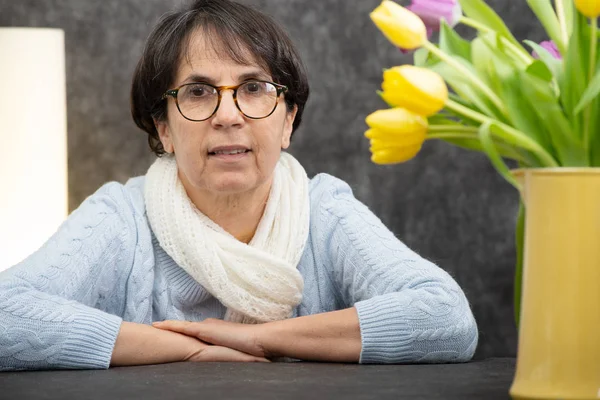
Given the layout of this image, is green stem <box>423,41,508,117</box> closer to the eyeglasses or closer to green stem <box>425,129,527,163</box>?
green stem <box>425,129,527,163</box>

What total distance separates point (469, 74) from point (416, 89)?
8 cm

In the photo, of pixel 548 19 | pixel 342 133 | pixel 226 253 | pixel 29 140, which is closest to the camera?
pixel 548 19

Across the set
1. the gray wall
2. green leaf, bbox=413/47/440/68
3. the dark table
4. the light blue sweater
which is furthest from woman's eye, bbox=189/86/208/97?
the gray wall

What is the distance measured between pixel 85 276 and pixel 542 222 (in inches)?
37.7

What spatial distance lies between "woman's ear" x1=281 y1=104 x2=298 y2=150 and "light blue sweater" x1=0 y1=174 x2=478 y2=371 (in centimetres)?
12

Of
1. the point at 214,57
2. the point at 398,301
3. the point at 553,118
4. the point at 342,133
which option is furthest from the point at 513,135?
the point at 342,133

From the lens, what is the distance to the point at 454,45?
809mm

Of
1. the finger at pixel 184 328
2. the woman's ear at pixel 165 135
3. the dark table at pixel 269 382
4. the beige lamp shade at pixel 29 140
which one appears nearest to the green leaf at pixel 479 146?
the dark table at pixel 269 382

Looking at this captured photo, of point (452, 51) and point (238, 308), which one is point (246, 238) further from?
point (452, 51)

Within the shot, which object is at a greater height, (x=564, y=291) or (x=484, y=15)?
(x=484, y=15)

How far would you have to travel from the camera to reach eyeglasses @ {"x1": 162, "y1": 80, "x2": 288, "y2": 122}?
61.1 inches

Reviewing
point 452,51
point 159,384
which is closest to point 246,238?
point 159,384

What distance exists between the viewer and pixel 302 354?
1.38 metres

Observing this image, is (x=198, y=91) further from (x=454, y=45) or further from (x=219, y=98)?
(x=454, y=45)
